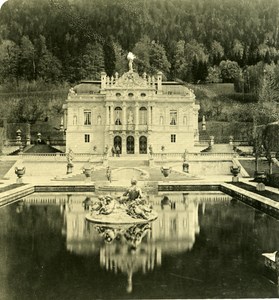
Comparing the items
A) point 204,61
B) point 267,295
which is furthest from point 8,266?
point 204,61

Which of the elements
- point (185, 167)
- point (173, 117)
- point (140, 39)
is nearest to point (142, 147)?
point (173, 117)

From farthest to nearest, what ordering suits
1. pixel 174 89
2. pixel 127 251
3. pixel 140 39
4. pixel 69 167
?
1. pixel 174 89
2. pixel 69 167
3. pixel 140 39
4. pixel 127 251

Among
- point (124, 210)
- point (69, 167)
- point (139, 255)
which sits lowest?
point (139, 255)

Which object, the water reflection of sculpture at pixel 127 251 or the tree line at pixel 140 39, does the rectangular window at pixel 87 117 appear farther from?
the water reflection of sculpture at pixel 127 251

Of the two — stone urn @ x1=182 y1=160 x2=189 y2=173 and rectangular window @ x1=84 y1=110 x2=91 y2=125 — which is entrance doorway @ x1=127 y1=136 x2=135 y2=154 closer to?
rectangular window @ x1=84 y1=110 x2=91 y2=125

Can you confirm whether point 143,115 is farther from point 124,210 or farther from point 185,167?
point 124,210

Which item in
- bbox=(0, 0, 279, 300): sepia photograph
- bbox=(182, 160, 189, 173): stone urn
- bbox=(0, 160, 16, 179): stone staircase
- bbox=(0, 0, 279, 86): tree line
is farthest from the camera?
bbox=(182, 160, 189, 173): stone urn

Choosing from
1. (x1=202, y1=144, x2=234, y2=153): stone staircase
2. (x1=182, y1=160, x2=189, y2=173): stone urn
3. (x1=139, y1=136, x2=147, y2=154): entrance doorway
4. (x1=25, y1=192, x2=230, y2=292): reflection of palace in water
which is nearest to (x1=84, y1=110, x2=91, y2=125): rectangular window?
(x1=139, y1=136, x2=147, y2=154): entrance doorway
